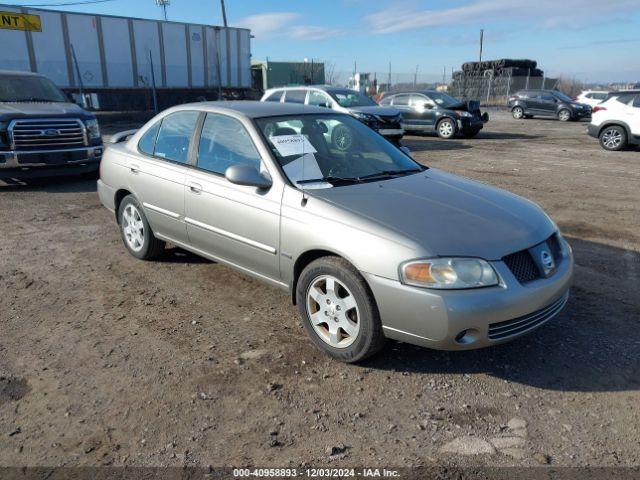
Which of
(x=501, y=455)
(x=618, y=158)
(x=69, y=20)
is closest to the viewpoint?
(x=501, y=455)

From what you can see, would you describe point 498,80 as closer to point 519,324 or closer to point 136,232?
point 136,232

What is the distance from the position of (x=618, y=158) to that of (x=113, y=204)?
12.0 m

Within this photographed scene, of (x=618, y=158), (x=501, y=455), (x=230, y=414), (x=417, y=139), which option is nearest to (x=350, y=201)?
(x=230, y=414)

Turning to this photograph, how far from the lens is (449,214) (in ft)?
11.0

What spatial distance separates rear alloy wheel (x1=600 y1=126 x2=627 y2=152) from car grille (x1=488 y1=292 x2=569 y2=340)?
41.6 feet

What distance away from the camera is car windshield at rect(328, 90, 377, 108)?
45.2 feet

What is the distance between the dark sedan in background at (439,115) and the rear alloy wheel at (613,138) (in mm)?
4093

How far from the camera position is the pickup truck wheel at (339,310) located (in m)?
3.11

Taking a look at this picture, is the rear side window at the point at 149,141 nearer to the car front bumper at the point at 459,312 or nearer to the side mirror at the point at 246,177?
the side mirror at the point at 246,177

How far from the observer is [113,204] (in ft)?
17.9

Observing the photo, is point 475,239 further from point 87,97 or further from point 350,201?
point 87,97

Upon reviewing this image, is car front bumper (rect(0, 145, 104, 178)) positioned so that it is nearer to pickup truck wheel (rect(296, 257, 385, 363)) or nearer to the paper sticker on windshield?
the paper sticker on windshield

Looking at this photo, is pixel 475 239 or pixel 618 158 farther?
pixel 618 158

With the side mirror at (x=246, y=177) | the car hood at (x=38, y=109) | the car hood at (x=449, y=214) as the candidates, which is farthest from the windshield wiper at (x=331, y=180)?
the car hood at (x=38, y=109)
